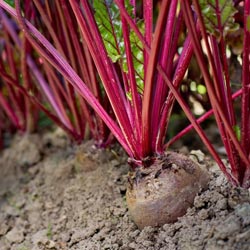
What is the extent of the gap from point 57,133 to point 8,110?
193 mm

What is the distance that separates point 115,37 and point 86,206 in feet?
1.53

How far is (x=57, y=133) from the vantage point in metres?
1.83

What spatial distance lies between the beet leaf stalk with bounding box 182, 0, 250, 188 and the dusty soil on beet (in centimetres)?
7

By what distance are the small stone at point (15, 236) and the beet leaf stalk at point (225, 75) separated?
0.59 metres

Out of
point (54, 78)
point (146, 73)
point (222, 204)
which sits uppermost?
point (146, 73)

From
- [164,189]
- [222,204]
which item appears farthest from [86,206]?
[222,204]

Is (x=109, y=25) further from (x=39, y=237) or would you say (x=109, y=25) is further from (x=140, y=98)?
(x=39, y=237)

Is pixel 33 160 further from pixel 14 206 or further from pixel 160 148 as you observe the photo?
pixel 160 148

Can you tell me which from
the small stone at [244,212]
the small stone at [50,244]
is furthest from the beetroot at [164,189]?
the small stone at [50,244]

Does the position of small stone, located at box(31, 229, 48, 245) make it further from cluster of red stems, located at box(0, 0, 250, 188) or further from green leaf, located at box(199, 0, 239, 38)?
green leaf, located at box(199, 0, 239, 38)

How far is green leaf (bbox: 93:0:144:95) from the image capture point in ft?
3.80

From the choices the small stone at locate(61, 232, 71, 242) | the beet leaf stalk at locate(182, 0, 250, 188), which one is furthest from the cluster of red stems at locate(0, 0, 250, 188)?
the small stone at locate(61, 232, 71, 242)

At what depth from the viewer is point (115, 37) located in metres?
1.17

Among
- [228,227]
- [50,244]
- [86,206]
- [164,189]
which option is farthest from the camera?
[86,206]
